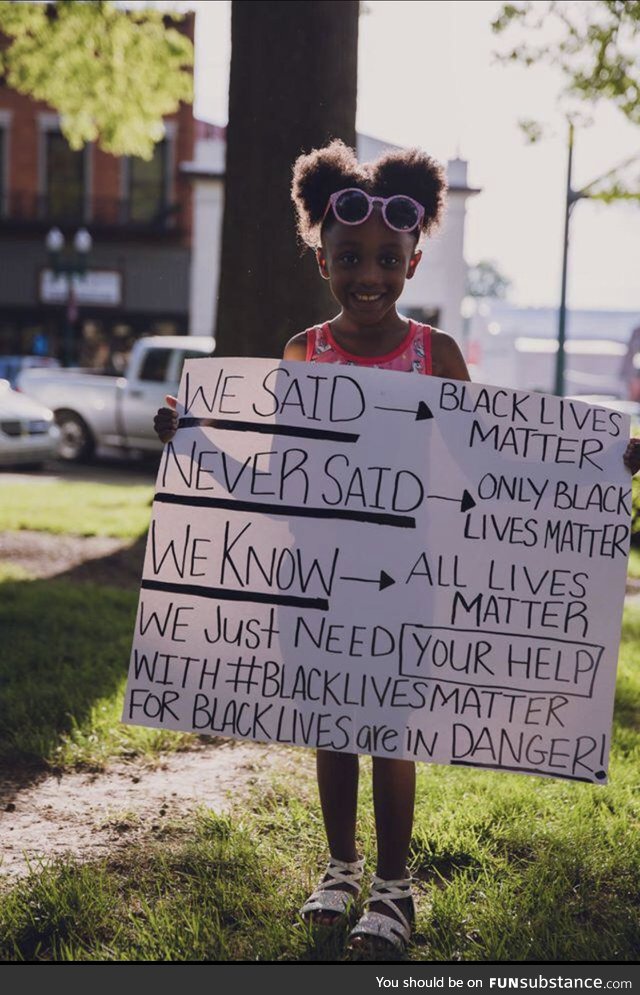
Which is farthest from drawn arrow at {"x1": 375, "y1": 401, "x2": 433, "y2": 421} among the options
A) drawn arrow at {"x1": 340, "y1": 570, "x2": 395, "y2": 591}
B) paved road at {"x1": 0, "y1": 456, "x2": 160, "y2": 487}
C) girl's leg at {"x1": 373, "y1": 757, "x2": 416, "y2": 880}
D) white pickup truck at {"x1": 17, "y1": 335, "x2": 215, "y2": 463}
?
white pickup truck at {"x1": 17, "y1": 335, "x2": 215, "y2": 463}

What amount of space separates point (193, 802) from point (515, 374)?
1664 inches

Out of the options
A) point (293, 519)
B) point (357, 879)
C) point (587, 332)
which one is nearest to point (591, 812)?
point (357, 879)

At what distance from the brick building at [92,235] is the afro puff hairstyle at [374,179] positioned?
1093 inches

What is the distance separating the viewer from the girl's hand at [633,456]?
9.41 ft

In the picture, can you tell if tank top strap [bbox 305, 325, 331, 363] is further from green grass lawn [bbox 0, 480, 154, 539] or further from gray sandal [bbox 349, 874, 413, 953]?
green grass lawn [bbox 0, 480, 154, 539]

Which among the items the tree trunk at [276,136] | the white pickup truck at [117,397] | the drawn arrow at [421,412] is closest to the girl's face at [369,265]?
the drawn arrow at [421,412]

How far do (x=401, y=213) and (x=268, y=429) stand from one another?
25.2 inches

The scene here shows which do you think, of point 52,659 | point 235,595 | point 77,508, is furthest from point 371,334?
point 77,508

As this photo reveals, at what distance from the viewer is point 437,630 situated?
9.37 feet

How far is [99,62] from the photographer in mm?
11570

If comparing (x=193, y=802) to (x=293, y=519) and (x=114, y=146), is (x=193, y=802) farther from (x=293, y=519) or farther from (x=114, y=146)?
(x=114, y=146)

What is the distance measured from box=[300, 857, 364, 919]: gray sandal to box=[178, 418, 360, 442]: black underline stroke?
110cm

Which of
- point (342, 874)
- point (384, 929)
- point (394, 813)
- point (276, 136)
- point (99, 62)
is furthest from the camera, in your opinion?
point (99, 62)

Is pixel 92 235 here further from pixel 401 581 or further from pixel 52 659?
pixel 401 581
